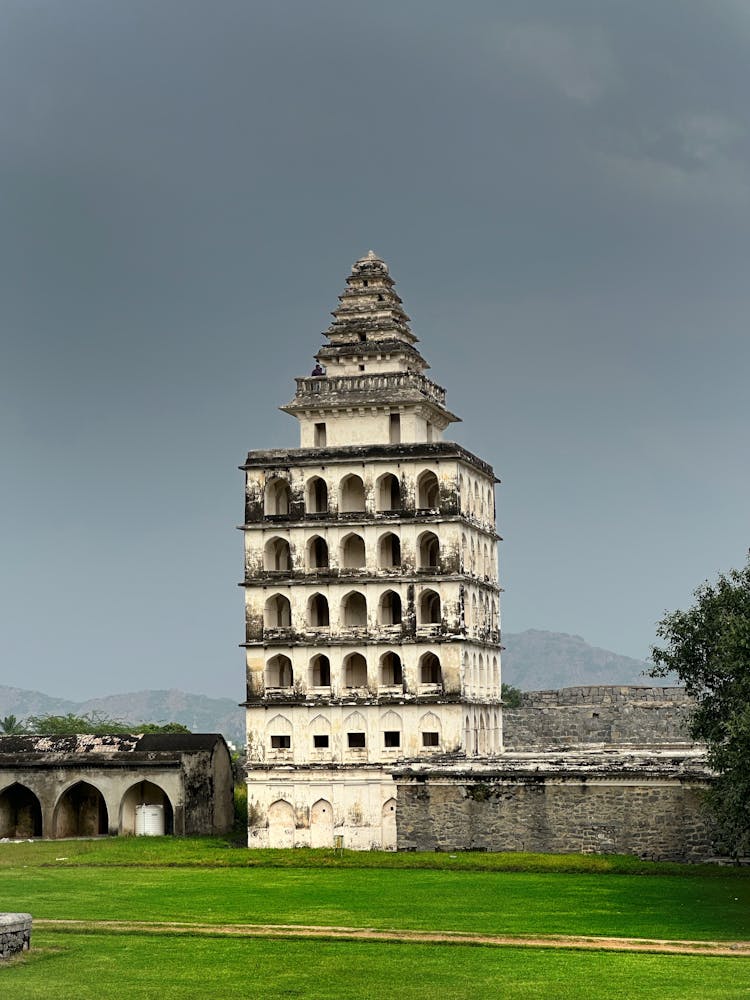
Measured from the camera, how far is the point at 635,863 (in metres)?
49.2

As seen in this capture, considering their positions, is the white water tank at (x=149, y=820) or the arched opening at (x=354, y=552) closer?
the arched opening at (x=354, y=552)

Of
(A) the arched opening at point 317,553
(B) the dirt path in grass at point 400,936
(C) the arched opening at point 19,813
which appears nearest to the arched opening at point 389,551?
(A) the arched opening at point 317,553

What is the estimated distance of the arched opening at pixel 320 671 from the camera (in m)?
60.9

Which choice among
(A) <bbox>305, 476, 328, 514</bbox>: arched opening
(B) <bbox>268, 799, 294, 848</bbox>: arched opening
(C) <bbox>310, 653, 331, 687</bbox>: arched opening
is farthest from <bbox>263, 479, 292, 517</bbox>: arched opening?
(B) <bbox>268, 799, 294, 848</bbox>: arched opening

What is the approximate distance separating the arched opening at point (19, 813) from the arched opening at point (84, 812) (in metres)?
1.17

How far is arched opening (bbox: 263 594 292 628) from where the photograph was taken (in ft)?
201

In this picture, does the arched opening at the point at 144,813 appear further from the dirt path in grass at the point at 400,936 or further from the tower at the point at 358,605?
the dirt path in grass at the point at 400,936

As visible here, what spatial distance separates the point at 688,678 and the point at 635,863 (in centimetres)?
638

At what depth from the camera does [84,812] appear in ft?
216

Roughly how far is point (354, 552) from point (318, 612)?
240 cm

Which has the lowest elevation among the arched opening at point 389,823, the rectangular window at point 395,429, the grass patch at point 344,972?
the grass patch at point 344,972

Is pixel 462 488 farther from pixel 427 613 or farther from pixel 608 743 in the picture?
pixel 608 743

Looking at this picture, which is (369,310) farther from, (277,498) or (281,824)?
(281,824)

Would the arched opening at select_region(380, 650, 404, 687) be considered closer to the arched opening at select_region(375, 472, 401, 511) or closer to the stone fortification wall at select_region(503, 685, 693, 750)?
the arched opening at select_region(375, 472, 401, 511)
